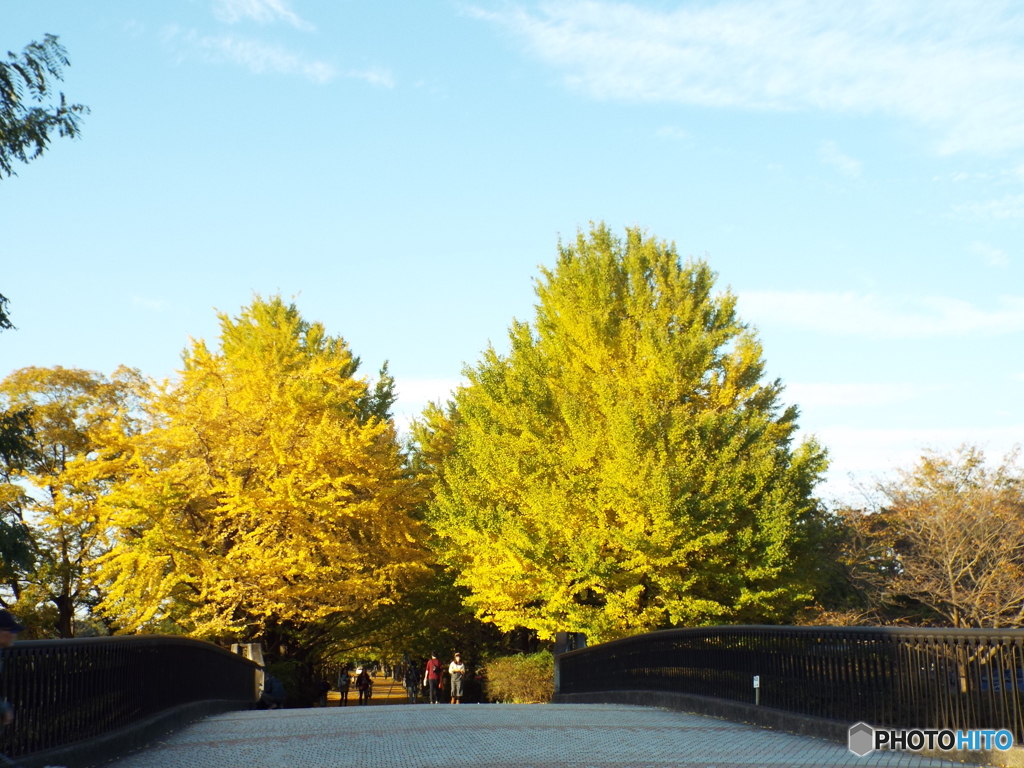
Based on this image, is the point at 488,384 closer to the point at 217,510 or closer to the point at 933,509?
the point at 217,510

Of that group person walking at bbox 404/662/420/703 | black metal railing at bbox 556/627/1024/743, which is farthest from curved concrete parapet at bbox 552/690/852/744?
person walking at bbox 404/662/420/703

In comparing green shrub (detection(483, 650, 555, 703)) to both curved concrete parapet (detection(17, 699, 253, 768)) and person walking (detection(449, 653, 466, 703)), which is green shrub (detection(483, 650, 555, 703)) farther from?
curved concrete parapet (detection(17, 699, 253, 768))

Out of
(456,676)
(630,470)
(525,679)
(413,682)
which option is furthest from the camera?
(413,682)

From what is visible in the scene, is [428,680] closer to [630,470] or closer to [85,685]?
[630,470]

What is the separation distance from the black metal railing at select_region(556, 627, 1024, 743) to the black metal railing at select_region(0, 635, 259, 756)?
7.58 m

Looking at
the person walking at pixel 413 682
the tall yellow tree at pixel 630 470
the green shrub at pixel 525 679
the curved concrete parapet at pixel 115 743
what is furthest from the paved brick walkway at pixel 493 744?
the person walking at pixel 413 682

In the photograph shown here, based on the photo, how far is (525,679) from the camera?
95.2ft

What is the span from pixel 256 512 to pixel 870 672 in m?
17.9

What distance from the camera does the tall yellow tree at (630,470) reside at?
23.4 m

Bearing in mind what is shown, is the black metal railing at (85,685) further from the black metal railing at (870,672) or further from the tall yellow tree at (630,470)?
the tall yellow tree at (630,470)

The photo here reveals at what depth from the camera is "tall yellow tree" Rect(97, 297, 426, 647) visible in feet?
82.0

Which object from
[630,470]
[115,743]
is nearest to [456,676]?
[630,470]

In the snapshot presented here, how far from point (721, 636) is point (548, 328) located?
51.4ft

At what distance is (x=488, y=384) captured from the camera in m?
31.1
